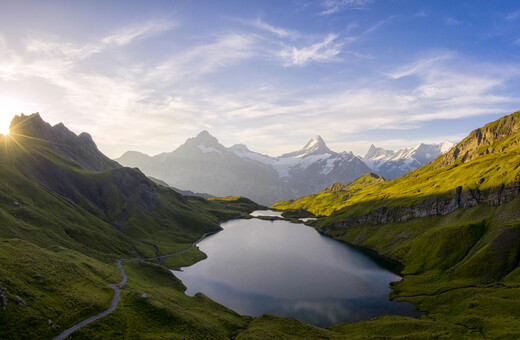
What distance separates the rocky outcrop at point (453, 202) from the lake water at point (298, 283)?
156 feet

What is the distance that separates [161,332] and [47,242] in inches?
2903

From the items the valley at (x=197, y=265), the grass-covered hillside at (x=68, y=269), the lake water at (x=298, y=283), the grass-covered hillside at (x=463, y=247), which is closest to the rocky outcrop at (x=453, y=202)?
the grass-covered hillside at (x=463, y=247)

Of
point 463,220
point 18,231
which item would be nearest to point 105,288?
point 18,231

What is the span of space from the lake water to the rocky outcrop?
1876 inches

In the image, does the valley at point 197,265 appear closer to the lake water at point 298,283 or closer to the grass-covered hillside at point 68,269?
the grass-covered hillside at point 68,269

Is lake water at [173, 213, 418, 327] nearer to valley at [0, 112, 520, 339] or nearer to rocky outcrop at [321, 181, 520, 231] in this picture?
valley at [0, 112, 520, 339]

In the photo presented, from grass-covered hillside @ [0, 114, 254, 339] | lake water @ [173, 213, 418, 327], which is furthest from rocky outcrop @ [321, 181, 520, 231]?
grass-covered hillside @ [0, 114, 254, 339]

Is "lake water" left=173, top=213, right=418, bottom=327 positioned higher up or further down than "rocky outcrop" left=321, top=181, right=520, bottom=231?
further down

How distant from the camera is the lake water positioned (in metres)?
88.8

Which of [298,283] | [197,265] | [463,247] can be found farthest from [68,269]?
[463,247]

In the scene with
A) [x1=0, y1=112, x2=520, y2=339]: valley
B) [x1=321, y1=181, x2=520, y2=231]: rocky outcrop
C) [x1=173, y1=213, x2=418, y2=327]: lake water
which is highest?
[x1=321, y1=181, x2=520, y2=231]: rocky outcrop

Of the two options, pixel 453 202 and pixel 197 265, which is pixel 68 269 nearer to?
pixel 197 265

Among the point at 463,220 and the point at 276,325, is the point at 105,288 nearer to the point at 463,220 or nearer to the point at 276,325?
the point at 276,325

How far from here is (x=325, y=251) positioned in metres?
168
